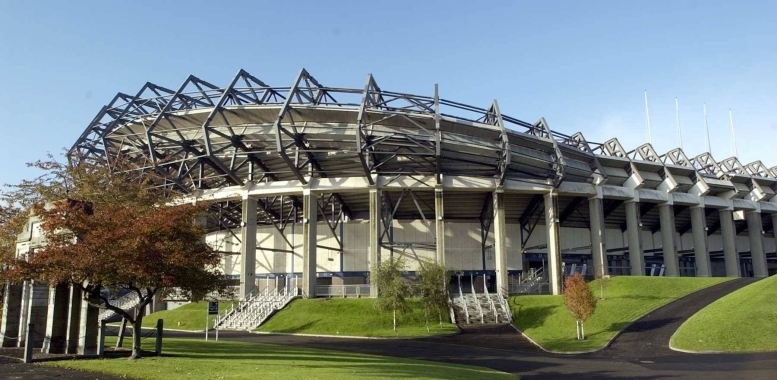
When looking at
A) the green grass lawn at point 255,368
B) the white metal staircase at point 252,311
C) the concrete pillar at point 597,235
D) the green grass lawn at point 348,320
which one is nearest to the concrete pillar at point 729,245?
the concrete pillar at point 597,235

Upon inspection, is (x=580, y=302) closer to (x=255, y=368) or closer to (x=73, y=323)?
(x=255, y=368)

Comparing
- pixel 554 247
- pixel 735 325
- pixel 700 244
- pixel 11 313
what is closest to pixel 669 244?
pixel 700 244

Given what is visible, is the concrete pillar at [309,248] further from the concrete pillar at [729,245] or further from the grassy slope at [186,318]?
the concrete pillar at [729,245]

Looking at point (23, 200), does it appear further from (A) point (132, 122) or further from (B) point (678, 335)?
(B) point (678, 335)

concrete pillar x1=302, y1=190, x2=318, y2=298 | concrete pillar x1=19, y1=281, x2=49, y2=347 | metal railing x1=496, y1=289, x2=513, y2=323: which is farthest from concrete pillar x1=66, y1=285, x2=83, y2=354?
metal railing x1=496, y1=289, x2=513, y2=323

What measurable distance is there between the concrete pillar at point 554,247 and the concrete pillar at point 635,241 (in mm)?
11025

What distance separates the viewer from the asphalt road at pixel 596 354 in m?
20.9

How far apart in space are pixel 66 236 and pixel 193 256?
15.9 ft

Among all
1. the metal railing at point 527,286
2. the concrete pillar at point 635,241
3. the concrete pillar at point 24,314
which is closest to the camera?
the concrete pillar at point 24,314

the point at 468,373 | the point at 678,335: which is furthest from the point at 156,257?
the point at 678,335

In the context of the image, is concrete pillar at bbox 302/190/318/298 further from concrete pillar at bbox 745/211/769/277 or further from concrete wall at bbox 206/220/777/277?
concrete pillar at bbox 745/211/769/277

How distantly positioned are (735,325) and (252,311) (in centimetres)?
3332

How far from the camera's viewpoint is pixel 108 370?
1697 centimetres

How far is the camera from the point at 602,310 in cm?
3788
